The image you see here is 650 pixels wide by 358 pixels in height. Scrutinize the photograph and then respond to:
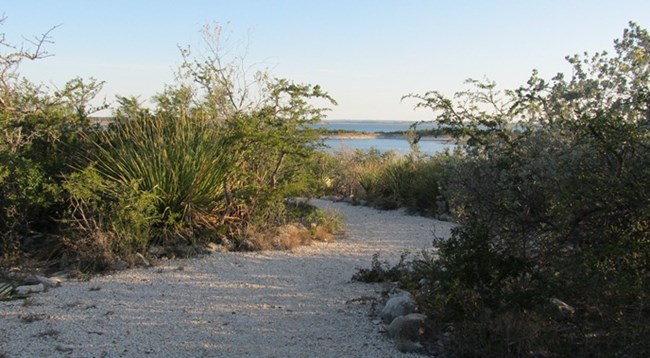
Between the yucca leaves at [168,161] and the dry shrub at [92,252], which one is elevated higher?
the yucca leaves at [168,161]

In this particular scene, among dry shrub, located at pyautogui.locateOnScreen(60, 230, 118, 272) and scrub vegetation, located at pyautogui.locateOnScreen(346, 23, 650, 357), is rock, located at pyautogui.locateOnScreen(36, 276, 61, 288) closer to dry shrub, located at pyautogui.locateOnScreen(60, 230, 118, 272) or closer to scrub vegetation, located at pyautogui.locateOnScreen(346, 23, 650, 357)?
dry shrub, located at pyautogui.locateOnScreen(60, 230, 118, 272)

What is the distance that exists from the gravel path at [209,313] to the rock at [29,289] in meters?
0.13

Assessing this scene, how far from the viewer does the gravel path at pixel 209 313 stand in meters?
4.38

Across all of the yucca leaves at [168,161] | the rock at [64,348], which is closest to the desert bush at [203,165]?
the yucca leaves at [168,161]

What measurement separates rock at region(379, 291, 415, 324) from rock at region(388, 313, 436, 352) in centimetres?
29

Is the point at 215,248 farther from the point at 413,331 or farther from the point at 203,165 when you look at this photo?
the point at 413,331

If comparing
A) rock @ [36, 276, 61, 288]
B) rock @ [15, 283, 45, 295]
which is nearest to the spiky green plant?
rock @ [36, 276, 61, 288]

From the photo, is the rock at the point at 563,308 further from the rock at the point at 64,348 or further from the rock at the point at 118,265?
the rock at the point at 118,265

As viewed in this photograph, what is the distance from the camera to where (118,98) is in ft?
31.2

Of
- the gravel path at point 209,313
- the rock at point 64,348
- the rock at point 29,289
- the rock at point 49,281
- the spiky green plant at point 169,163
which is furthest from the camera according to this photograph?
the spiky green plant at point 169,163

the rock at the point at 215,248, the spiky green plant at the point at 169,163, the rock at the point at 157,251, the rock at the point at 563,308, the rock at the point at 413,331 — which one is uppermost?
the spiky green plant at the point at 169,163

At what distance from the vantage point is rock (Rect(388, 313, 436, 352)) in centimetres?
441

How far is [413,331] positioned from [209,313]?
75.9 inches

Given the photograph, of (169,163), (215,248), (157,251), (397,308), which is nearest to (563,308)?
(397,308)
